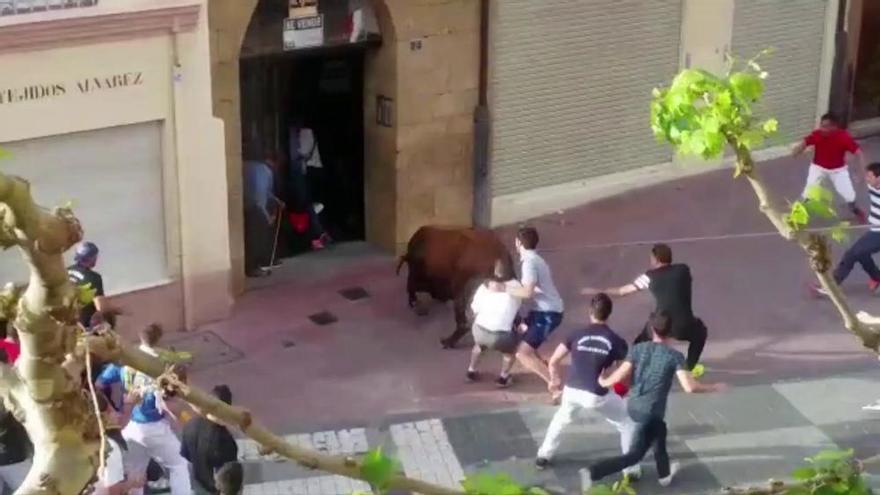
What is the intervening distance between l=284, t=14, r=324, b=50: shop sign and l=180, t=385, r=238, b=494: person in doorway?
18.7 ft

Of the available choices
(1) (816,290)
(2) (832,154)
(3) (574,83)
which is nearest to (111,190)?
(3) (574,83)

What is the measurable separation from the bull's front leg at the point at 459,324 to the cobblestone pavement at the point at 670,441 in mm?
1392

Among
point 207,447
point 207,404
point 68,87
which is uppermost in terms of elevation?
point 207,404

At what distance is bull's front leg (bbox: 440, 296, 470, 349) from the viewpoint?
520 inches

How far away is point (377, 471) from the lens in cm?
357

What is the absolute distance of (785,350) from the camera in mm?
13297

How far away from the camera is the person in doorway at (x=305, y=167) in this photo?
50.7ft

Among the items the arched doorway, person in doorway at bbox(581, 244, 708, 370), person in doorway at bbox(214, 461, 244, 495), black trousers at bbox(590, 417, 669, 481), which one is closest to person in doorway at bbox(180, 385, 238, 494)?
person in doorway at bbox(214, 461, 244, 495)

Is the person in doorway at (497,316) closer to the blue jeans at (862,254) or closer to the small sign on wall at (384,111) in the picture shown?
the small sign on wall at (384,111)

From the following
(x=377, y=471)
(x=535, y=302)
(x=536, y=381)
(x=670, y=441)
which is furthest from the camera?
(x=536, y=381)

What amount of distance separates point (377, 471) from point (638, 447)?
22.5 ft

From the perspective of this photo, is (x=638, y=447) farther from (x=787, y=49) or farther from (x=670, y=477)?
(x=787, y=49)

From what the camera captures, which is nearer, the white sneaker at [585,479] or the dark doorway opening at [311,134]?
the white sneaker at [585,479]

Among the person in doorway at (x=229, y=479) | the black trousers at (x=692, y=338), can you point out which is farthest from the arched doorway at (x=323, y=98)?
the person in doorway at (x=229, y=479)
